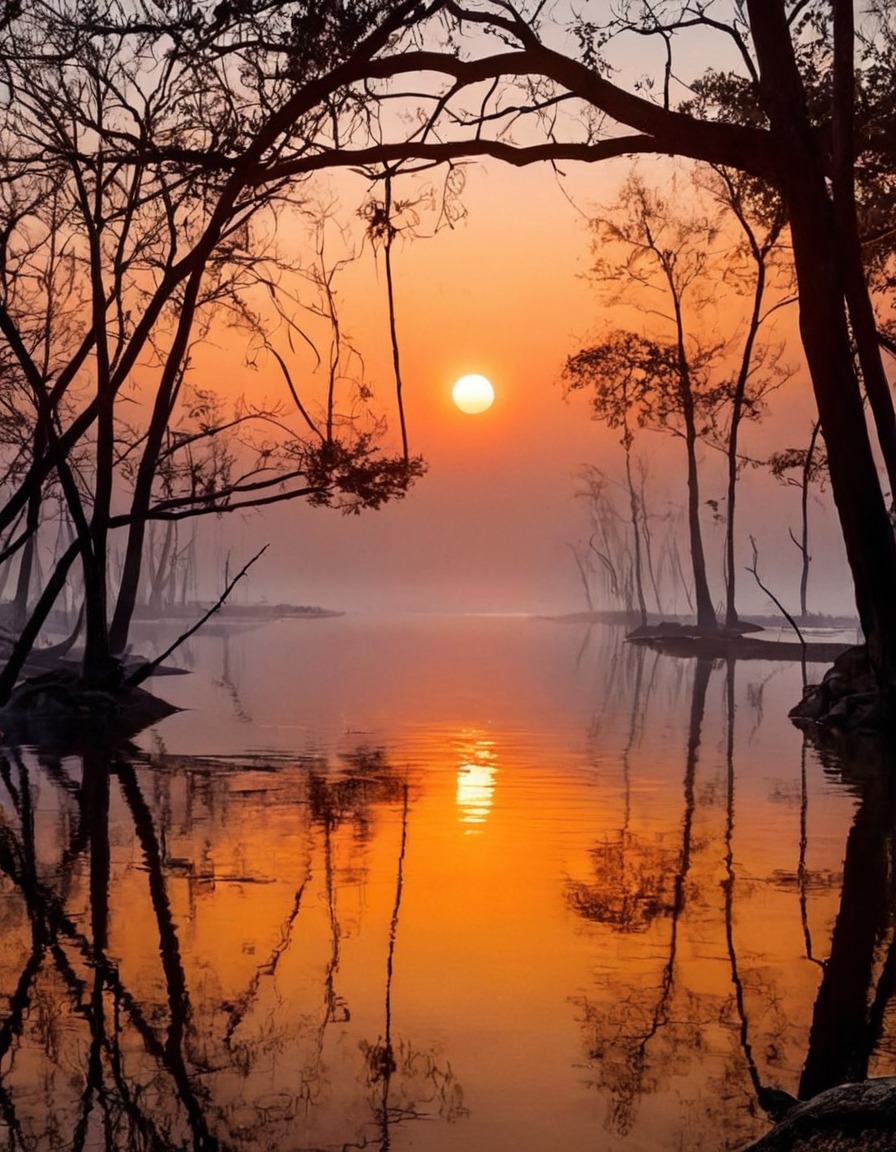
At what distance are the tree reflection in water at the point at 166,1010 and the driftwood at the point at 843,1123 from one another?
1186 millimetres

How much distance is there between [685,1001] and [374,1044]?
1.34m

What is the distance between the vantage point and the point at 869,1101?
3582mm

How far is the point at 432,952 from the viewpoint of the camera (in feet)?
21.5

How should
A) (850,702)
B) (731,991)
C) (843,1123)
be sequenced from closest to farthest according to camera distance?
1. (843,1123)
2. (731,991)
3. (850,702)

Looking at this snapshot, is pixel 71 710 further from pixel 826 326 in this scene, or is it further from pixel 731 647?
pixel 731 647

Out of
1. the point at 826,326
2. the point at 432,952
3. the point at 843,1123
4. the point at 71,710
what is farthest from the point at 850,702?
the point at 843,1123

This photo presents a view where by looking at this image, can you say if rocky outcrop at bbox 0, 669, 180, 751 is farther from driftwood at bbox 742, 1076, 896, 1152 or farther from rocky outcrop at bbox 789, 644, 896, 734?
driftwood at bbox 742, 1076, 896, 1152

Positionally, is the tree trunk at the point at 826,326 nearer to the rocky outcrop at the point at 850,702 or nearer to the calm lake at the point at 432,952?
the rocky outcrop at the point at 850,702

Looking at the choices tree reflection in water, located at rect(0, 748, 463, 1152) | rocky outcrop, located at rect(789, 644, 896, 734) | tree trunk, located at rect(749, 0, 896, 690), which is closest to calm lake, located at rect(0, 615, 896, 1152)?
tree reflection in water, located at rect(0, 748, 463, 1152)

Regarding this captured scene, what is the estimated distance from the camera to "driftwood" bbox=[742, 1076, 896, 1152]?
350cm

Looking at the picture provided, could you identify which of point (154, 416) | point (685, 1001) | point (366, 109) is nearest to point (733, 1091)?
point (685, 1001)

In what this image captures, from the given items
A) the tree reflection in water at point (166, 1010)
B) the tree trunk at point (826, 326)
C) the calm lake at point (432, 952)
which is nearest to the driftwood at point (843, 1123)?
the calm lake at point (432, 952)

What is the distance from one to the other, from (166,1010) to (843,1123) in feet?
9.15

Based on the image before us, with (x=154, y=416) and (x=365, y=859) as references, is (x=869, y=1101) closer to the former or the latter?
(x=365, y=859)
